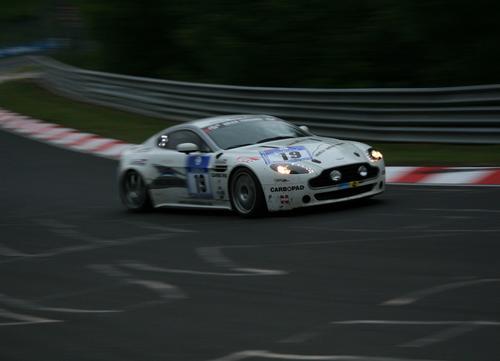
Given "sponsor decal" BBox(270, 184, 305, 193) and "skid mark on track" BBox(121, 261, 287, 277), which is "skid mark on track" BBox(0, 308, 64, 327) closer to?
"skid mark on track" BBox(121, 261, 287, 277)

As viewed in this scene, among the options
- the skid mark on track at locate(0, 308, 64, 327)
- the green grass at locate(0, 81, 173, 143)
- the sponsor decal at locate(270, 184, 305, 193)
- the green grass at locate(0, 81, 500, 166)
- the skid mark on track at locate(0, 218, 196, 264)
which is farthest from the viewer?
the green grass at locate(0, 81, 173, 143)

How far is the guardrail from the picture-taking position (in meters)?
16.4

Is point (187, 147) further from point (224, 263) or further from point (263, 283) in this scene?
point (263, 283)

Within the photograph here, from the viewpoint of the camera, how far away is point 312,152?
11.7 metres

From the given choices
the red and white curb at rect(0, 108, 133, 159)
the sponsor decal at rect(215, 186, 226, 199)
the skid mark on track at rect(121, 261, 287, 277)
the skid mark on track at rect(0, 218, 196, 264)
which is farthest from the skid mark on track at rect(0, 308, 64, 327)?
the red and white curb at rect(0, 108, 133, 159)

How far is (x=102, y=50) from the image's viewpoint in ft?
102

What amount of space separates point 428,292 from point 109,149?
13.9 m

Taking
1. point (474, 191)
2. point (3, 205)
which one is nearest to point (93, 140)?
point (3, 205)

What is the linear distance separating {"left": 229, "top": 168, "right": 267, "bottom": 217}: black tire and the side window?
2.62 ft

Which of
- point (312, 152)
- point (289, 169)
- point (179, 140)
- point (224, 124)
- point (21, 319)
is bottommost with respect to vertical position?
point (21, 319)

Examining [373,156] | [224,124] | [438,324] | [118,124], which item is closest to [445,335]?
[438,324]

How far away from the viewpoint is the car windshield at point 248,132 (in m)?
12.5

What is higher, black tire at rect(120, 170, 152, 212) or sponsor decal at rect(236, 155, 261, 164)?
sponsor decal at rect(236, 155, 261, 164)

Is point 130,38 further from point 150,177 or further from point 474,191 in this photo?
point 474,191
